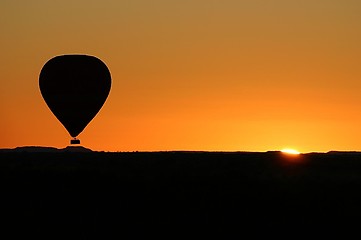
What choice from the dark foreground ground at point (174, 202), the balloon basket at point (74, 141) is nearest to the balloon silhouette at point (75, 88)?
the balloon basket at point (74, 141)

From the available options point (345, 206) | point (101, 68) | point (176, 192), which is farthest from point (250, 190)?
point (101, 68)

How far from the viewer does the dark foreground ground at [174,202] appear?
45.9 metres

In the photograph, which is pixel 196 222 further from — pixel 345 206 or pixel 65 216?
pixel 345 206

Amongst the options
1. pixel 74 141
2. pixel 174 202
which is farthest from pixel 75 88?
pixel 174 202

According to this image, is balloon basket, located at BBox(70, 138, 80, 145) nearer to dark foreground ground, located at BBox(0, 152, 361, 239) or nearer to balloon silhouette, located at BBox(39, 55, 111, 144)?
balloon silhouette, located at BBox(39, 55, 111, 144)

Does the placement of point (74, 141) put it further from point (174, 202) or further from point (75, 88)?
point (174, 202)

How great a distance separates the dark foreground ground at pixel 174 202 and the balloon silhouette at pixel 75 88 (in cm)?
475

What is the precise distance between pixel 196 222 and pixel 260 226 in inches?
116

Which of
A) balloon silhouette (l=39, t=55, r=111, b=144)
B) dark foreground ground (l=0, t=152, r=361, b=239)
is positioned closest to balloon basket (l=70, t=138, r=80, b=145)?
balloon silhouette (l=39, t=55, r=111, b=144)

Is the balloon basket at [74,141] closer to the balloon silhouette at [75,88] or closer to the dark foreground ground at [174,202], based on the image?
the balloon silhouette at [75,88]

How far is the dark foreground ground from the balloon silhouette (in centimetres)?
475

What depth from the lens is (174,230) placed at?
45.1 m

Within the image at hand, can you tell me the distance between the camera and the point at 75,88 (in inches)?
3602

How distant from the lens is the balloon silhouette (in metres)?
90.2
